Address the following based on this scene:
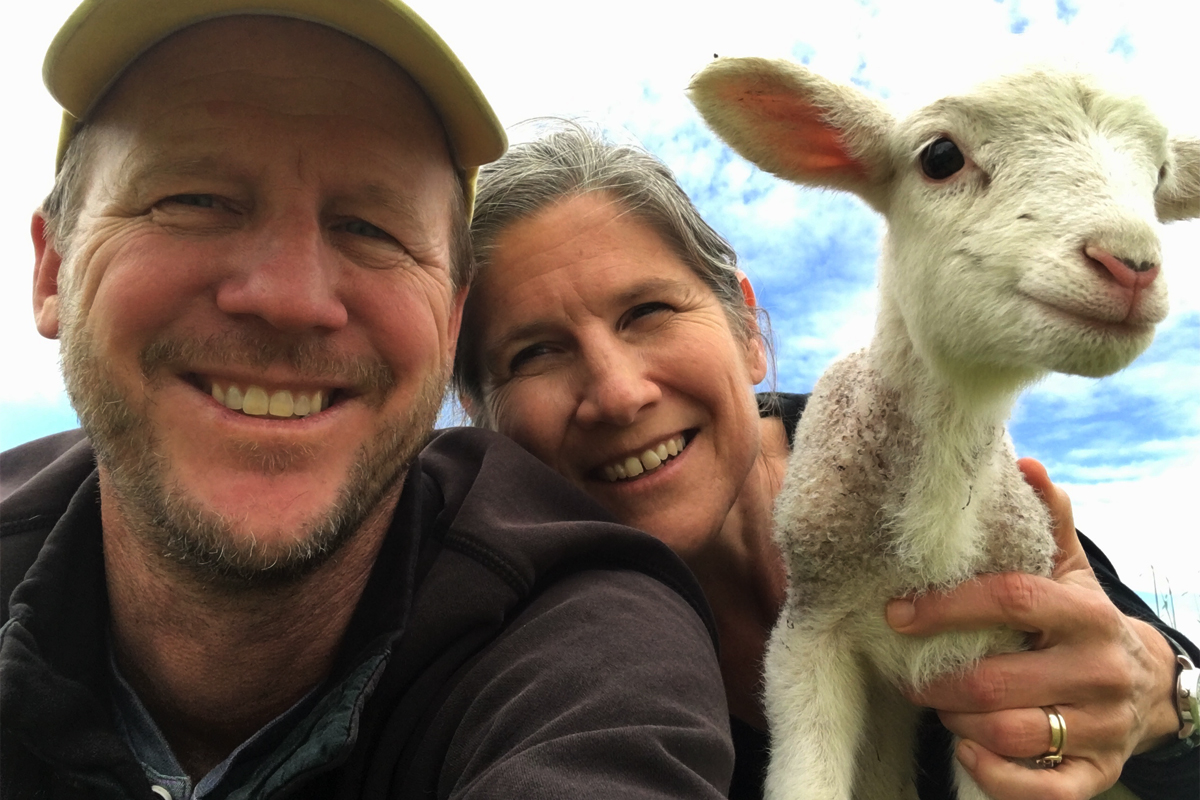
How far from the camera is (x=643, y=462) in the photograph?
2.47 metres

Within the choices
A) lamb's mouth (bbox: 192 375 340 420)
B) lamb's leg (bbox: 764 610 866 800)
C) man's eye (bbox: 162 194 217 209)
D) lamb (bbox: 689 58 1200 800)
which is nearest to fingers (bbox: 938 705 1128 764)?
lamb (bbox: 689 58 1200 800)

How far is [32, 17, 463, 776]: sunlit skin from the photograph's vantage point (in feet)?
5.33

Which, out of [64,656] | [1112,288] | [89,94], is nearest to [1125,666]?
[1112,288]

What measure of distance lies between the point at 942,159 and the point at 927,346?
0.44 meters

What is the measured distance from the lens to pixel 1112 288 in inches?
61.0

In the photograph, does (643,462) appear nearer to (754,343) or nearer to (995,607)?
(754,343)

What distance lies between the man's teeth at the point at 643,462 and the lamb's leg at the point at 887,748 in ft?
2.80

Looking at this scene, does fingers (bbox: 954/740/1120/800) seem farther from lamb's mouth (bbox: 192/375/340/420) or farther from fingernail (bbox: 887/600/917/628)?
lamb's mouth (bbox: 192/375/340/420)

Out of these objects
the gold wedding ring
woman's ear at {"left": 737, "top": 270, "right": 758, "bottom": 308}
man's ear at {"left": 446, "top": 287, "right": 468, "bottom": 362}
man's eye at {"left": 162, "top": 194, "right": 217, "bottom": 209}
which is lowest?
the gold wedding ring

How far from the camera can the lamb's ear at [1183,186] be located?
2119 millimetres

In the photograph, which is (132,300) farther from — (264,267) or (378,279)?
(378,279)

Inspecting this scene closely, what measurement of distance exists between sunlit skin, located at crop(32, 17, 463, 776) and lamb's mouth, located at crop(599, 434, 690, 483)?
784 mm

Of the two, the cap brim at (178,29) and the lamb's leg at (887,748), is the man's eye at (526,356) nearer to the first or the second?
the cap brim at (178,29)

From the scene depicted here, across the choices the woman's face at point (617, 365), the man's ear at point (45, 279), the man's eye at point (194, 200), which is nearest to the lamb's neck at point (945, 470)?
the woman's face at point (617, 365)
